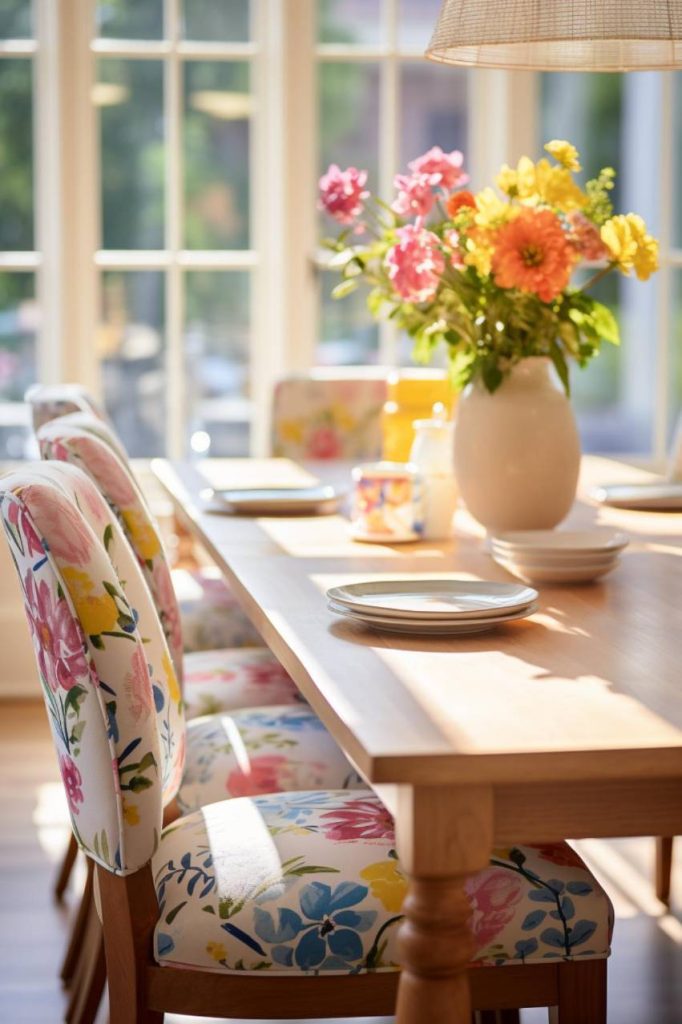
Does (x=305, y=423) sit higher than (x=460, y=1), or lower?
lower

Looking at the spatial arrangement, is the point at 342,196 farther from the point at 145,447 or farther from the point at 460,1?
the point at 145,447

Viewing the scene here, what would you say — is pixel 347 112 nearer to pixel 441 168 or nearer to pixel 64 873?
pixel 441 168

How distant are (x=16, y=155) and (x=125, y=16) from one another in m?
0.51

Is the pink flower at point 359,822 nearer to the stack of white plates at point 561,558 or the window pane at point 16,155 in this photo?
the stack of white plates at point 561,558

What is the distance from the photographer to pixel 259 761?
2.04m

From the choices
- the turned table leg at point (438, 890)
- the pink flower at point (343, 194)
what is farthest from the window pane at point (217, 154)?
the turned table leg at point (438, 890)

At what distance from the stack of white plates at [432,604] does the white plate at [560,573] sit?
0.18 meters

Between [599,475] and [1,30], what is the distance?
7.37 feet

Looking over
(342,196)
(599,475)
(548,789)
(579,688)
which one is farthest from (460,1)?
(599,475)

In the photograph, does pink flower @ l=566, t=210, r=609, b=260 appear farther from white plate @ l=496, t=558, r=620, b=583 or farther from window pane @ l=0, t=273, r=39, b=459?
window pane @ l=0, t=273, r=39, b=459

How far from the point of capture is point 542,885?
5.04 ft

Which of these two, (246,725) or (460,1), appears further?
(246,725)

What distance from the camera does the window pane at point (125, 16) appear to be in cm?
423

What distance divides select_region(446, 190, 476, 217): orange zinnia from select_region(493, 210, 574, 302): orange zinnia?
0.56ft
